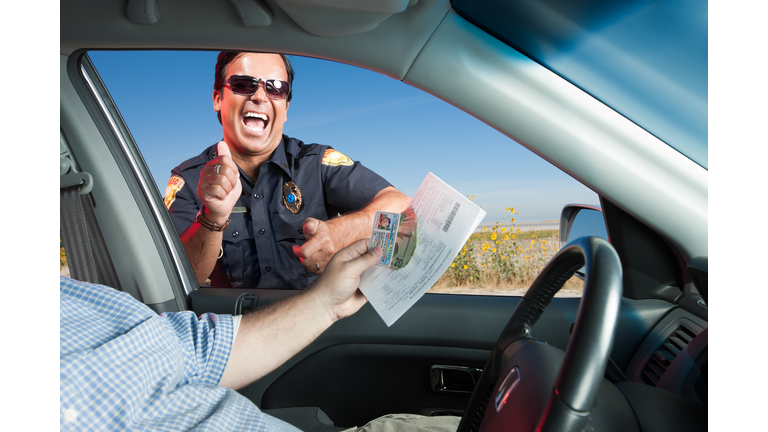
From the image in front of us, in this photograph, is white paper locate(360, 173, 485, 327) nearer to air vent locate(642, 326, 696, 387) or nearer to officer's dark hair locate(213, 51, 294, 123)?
air vent locate(642, 326, 696, 387)

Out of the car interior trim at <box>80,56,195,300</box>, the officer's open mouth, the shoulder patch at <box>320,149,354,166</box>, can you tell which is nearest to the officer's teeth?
the officer's open mouth

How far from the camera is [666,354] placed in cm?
99

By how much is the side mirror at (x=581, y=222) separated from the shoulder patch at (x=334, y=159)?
3.59 ft

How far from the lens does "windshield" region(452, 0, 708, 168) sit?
877 mm

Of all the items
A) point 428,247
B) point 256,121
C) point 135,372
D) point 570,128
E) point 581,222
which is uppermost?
point 256,121

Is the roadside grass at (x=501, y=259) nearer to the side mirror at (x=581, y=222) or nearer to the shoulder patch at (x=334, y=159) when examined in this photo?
the side mirror at (x=581, y=222)

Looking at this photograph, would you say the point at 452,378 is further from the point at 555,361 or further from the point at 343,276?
the point at 555,361

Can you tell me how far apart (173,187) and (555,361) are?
1913 millimetres

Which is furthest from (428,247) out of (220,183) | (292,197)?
(292,197)

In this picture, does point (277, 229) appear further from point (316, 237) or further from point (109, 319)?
point (109, 319)

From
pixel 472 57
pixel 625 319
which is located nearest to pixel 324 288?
pixel 472 57

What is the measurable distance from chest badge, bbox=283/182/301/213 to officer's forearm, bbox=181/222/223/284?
36 cm

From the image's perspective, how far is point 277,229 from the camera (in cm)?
207

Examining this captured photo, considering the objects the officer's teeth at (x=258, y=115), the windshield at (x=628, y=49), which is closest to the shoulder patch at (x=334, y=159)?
the officer's teeth at (x=258, y=115)
